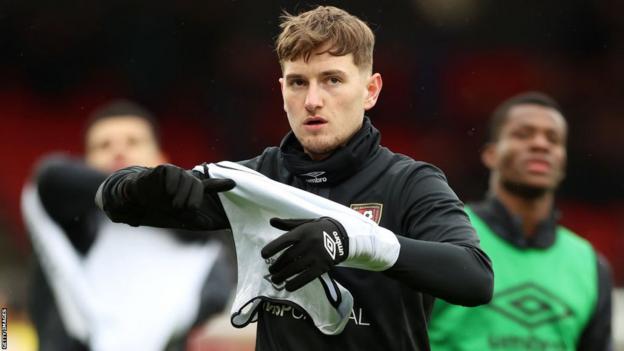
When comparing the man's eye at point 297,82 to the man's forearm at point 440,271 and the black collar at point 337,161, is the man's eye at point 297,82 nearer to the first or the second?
the black collar at point 337,161

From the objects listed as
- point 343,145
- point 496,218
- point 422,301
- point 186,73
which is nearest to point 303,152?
point 343,145

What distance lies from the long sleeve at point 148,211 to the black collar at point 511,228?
2.18m

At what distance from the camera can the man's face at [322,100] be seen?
130 inches

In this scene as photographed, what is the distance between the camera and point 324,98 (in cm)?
329

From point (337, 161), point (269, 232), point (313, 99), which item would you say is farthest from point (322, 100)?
point (269, 232)

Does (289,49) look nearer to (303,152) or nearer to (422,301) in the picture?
(303,152)

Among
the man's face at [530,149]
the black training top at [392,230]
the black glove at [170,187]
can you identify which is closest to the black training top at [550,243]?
the man's face at [530,149]

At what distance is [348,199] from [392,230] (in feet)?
0.50

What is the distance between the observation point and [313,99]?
328cm

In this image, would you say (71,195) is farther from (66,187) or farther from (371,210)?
(371,210)

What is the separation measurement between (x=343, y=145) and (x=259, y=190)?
324 millimetres

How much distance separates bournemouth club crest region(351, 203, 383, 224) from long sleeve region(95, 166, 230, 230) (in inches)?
15.6

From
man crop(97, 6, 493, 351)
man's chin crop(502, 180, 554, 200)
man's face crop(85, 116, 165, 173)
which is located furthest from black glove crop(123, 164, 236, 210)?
man's chin crop(502, 180, 554, 200)

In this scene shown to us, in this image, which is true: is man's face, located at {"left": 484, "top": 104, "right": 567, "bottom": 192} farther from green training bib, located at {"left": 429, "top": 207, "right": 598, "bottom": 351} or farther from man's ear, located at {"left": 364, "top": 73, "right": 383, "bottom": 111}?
man's ear, located at {"left": 364, "top": 73, "right": 383, "bottom": 111}
